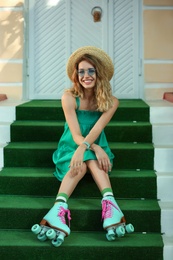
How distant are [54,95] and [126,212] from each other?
8.23 ft

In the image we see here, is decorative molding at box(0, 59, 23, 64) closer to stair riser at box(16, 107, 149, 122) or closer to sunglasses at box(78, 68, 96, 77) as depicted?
stair riser at box(16, 107, 149, 122)

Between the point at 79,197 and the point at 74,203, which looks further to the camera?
the point at 79,197

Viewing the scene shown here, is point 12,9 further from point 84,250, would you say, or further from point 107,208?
point 84,250

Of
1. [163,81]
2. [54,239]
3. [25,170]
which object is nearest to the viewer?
[54,239]

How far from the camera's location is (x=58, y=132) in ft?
11.0

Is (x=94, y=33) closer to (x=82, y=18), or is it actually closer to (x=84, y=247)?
(x=82, y=18)

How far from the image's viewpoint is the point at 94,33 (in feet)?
15.4

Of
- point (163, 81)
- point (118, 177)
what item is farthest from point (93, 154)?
point (163, 81)

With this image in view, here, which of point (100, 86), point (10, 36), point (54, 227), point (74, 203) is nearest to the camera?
point (54, 227)

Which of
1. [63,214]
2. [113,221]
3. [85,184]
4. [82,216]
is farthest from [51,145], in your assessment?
[113,221]

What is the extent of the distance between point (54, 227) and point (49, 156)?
2.93ft

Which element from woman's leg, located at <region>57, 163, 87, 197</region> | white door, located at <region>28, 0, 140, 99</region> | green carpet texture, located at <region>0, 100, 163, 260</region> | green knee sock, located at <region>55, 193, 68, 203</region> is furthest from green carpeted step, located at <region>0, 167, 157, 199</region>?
white door, located at <region>28, 0, 140, 99</region>

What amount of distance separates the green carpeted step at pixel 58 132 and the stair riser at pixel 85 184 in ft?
2.11

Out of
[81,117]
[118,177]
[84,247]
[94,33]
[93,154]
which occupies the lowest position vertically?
[84,247]
